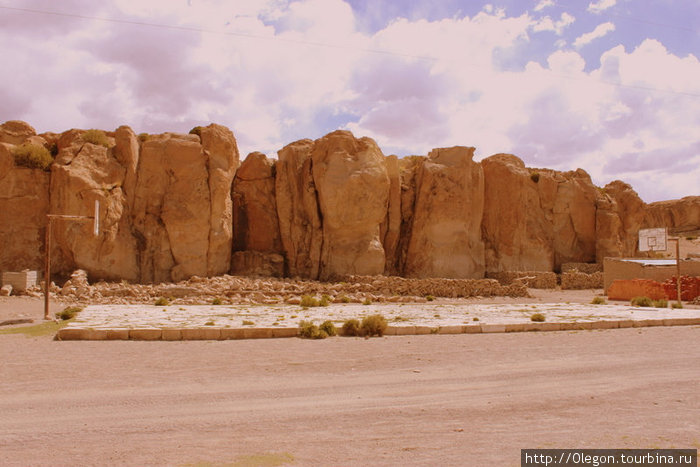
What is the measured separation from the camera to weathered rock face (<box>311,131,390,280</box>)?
31141 millimetres

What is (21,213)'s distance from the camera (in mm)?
26859

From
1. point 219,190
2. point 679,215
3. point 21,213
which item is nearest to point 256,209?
point 219,190

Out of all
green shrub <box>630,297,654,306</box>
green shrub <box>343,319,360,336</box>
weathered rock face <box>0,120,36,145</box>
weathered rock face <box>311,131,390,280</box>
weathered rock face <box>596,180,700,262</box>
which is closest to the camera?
green shrub <box>343,319,360,336</box>

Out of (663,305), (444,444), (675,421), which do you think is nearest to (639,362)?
(675,421)

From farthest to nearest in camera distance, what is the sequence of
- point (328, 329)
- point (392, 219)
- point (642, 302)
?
point (392, 219)
point (642, 302)
point (328, 329)

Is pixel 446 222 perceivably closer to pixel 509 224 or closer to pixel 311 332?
pixel 509 224

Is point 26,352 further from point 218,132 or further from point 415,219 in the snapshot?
point 415,219

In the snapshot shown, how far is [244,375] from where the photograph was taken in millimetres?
8922

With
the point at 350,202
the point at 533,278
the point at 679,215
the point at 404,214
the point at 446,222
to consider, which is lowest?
the point at 533,278

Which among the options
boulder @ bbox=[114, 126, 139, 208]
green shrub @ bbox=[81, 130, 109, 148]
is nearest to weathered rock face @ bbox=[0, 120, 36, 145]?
green shrub @ bbox=[81, 130, 109, 148]

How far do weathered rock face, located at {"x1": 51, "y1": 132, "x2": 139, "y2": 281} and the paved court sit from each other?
8.27 meters

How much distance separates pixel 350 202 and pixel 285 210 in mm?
4429

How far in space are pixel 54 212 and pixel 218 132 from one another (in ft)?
30.8

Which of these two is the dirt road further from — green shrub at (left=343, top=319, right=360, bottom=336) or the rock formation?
the rock formation
